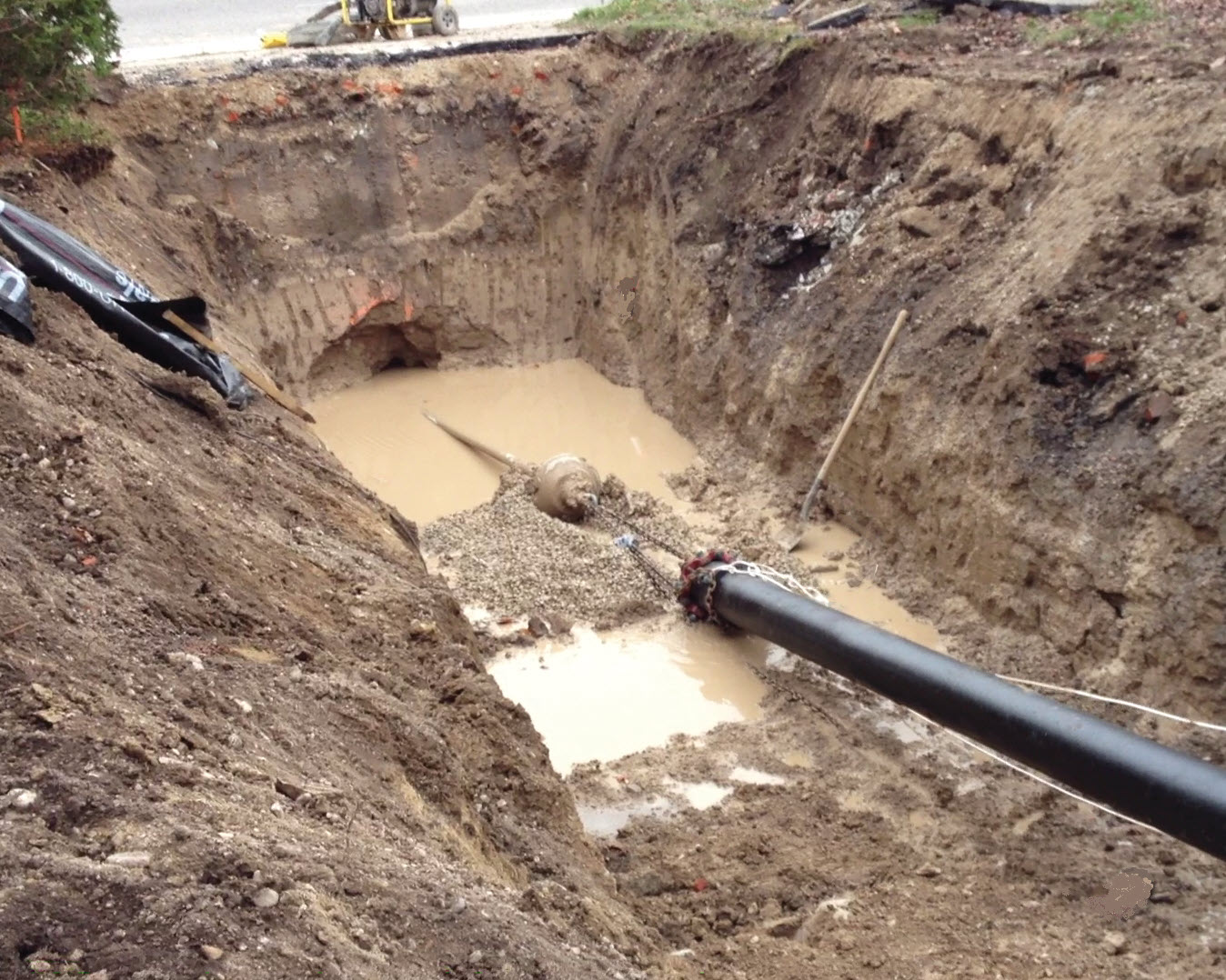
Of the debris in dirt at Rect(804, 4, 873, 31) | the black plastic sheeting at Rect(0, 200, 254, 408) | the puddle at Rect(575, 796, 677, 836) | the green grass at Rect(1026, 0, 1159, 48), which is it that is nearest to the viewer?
the puddle at Rect(575, 796, 677, 836)

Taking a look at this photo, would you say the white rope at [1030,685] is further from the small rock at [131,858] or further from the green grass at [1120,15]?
the green grass at [1120,15]

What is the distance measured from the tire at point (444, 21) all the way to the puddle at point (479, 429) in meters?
4.82

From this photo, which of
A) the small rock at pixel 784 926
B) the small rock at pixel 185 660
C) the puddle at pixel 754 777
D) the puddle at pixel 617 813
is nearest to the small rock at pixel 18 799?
the small rock at pixel 185 660

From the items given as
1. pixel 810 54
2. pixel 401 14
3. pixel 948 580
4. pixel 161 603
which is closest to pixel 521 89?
pixel 401 14

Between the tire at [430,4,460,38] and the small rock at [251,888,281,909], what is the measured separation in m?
14.0

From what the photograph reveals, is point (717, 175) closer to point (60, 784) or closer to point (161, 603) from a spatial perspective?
point (161, 603)

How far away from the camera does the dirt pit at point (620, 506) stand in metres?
3.32

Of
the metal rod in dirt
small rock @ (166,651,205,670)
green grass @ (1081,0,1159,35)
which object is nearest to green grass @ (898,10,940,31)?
green grass @ (1081,0,1159,35)

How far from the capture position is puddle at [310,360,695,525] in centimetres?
1091

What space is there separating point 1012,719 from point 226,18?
18.8 metres

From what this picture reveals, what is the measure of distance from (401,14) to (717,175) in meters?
5.67

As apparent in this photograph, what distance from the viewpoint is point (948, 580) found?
824 centimetres

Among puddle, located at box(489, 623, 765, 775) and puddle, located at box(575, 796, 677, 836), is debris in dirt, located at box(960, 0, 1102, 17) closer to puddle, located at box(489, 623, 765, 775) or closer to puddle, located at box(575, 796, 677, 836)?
puddle, located at box(489, 623, 765, 775)

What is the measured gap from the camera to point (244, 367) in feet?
27.9
